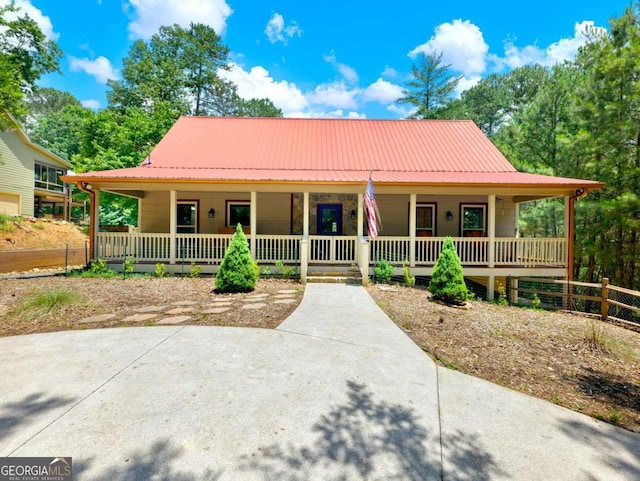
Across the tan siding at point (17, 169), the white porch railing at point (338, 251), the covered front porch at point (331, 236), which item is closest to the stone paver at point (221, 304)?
the covered front porch at point (331, 236)

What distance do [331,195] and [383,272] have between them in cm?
454

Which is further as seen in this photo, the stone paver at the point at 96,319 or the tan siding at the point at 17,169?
the tan siding at the point at 17,169

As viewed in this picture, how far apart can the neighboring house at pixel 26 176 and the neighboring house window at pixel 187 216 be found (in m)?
12.9

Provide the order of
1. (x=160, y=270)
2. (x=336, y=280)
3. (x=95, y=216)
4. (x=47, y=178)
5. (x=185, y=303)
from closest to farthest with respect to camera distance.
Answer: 1. (x=185, y=303)
2. (x=336, y=280)
3. (x=160, y=270)
4. (x=95, y=216)
5. (x=47, y=178)

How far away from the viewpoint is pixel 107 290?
7.66 metres

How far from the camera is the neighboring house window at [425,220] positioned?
41.9 feet

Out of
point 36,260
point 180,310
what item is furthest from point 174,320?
point 36,260

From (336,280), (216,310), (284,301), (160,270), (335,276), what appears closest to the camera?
(216,310)

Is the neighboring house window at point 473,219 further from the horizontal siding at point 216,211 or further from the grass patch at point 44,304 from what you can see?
the grass patch at point 44,304

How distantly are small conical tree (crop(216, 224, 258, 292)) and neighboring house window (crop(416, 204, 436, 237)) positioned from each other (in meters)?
7.59

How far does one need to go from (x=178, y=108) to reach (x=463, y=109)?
23.5 metres

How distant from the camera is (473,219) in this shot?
13016mm

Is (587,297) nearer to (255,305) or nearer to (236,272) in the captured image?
(255,305)

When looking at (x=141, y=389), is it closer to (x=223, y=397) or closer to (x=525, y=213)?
(x=223, y=397)
